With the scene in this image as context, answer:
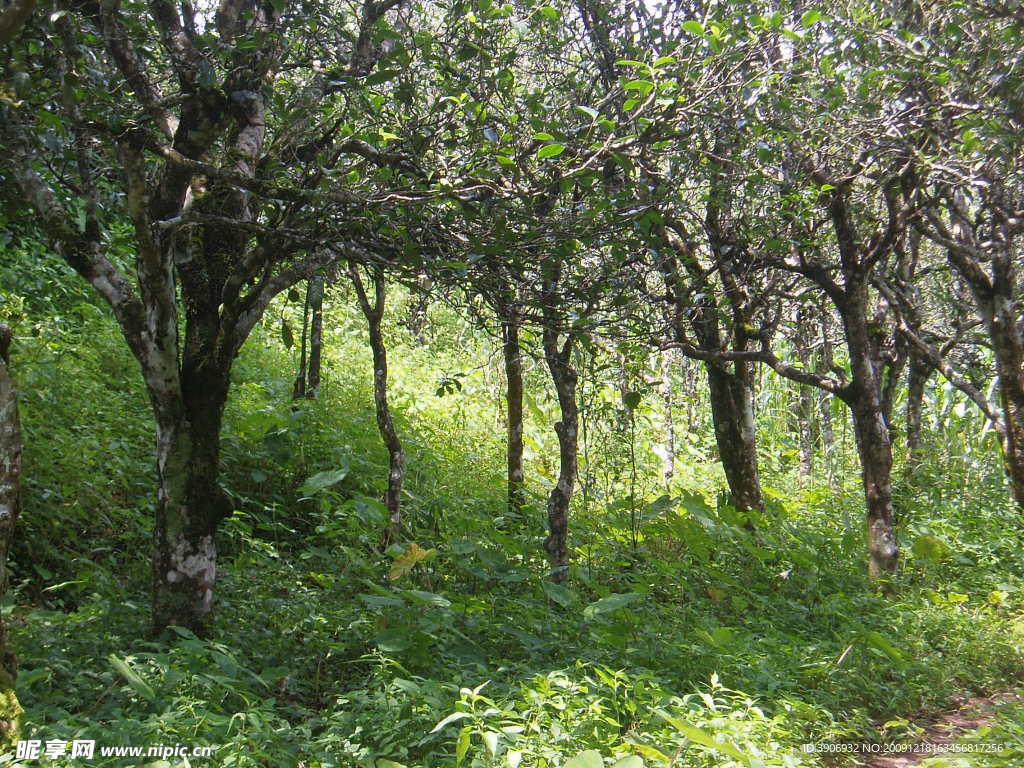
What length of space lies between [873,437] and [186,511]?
543 centimetres

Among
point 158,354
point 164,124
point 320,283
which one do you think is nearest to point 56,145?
point 164,124

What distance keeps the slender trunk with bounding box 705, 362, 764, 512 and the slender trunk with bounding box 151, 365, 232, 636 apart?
17.0ft

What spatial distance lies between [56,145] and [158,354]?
3.79 feet

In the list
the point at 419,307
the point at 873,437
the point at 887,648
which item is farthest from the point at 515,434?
the point at 887,648

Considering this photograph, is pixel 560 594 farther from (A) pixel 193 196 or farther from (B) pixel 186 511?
(A) pixel 193 196

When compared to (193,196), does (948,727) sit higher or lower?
lower

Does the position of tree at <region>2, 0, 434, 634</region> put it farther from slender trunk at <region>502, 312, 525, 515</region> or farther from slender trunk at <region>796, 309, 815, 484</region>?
slender trunk at <region>796, 309, 815, 484</region>

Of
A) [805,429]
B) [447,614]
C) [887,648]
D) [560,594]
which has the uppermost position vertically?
[805,429]

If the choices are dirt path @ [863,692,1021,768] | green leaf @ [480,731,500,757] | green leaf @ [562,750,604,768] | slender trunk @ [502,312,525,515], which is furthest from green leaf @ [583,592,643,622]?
slender trunk @ [502,312,525,515]

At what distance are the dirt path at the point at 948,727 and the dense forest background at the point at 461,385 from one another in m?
0.10

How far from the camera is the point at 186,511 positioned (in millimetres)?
4430

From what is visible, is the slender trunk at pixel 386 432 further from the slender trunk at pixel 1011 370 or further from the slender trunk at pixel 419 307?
the slender trunk at pixel 1011 370

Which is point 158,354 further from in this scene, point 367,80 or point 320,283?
point 367,80

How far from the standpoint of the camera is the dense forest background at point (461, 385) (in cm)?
365
